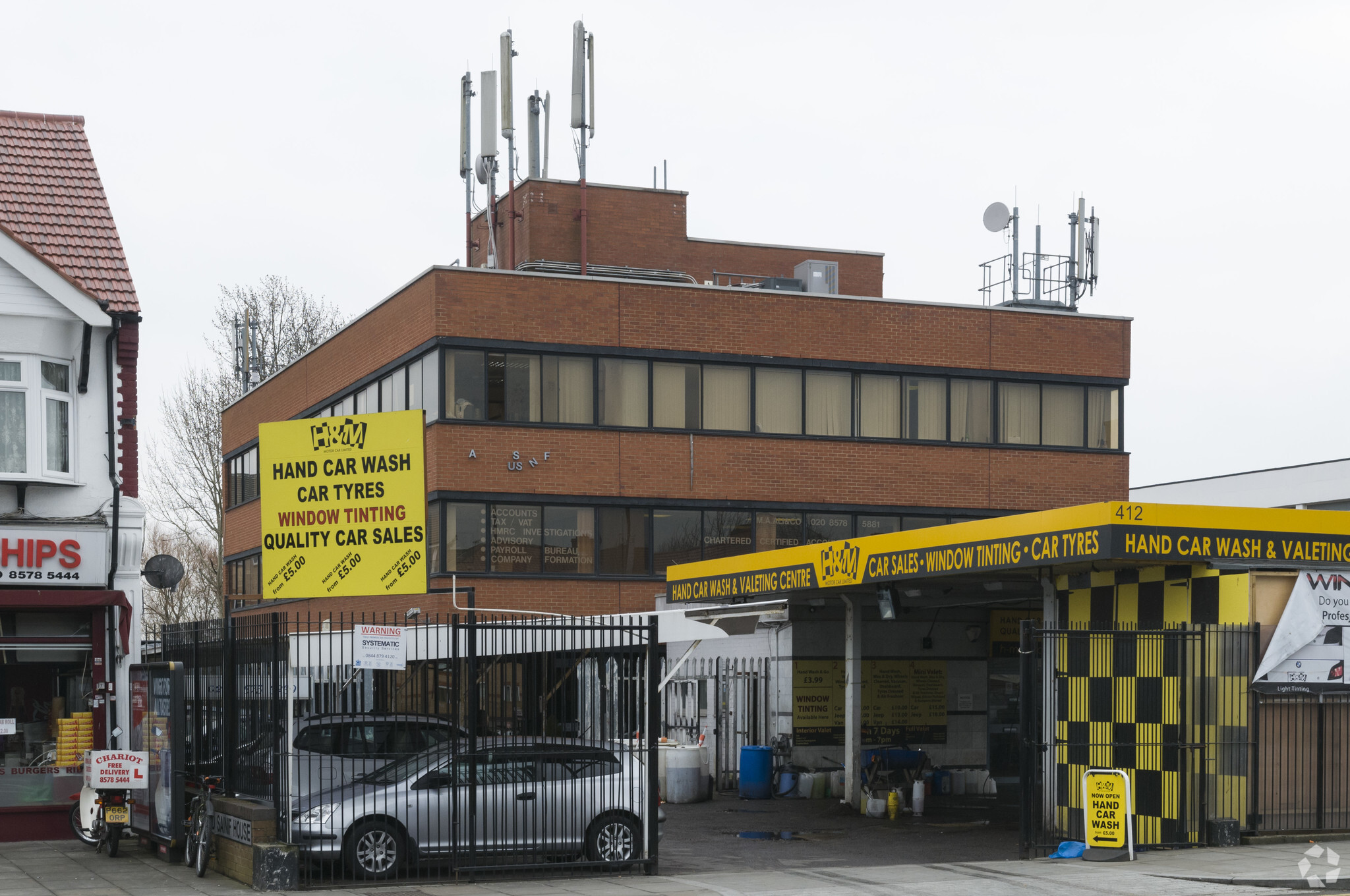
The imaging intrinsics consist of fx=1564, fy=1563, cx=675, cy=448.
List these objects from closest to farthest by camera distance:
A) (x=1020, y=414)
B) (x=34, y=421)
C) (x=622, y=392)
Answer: (x=34, y=421)
(x=622, y=392)
(x=1020, y=414)

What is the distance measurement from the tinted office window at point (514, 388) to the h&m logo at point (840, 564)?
10992 mm

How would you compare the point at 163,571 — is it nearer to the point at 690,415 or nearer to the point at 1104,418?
the point at 690,415

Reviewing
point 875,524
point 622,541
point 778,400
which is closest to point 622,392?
point 622,541

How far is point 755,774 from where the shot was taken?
26.0 metres

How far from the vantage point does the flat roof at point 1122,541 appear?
16.7m

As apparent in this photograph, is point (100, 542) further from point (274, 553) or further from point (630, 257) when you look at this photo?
point (630, 257)

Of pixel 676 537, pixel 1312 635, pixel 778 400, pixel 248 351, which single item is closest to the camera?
pixel 1312 635

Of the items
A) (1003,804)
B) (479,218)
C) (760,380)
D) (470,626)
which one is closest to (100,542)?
(470,626)

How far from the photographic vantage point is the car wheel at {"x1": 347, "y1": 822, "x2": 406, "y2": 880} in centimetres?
1484

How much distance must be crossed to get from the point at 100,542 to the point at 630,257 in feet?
77.8

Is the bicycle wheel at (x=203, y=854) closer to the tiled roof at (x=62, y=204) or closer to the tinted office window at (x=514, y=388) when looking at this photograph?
the tiled roof at (x=62, y=204)

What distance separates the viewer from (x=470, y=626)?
587 inches

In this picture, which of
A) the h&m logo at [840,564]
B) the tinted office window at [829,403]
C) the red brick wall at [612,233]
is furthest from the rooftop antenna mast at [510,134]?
the h&m logo at [840,564]

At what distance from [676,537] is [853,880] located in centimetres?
1822
